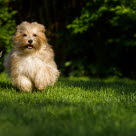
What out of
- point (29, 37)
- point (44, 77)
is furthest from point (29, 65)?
point (29, 37)

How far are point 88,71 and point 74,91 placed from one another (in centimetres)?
957

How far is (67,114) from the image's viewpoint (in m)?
5.95

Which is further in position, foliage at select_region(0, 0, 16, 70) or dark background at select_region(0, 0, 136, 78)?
dark background at select_region(0, 0, 136, 78)

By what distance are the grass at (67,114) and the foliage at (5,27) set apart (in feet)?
25.6

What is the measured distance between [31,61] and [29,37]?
440 mm

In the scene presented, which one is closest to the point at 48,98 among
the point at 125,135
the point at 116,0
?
the point at 125,135

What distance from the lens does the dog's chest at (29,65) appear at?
889cm

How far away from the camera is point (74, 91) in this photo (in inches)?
356

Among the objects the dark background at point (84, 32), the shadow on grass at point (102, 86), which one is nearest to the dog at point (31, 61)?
the shadow on grass at point (102, 86)

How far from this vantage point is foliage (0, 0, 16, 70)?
16281mm

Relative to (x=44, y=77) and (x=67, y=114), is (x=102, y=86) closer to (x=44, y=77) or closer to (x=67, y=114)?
(x=44, y=77)

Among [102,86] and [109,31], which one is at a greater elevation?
[109,31]

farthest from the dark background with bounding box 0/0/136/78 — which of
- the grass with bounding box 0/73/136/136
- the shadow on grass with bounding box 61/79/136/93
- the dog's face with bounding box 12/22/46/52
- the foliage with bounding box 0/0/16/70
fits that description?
the grass with bounding box 0/73/136/136

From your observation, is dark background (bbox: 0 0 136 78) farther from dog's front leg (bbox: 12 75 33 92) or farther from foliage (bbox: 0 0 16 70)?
dog's front leg (bbox: 12 75 33 92)
